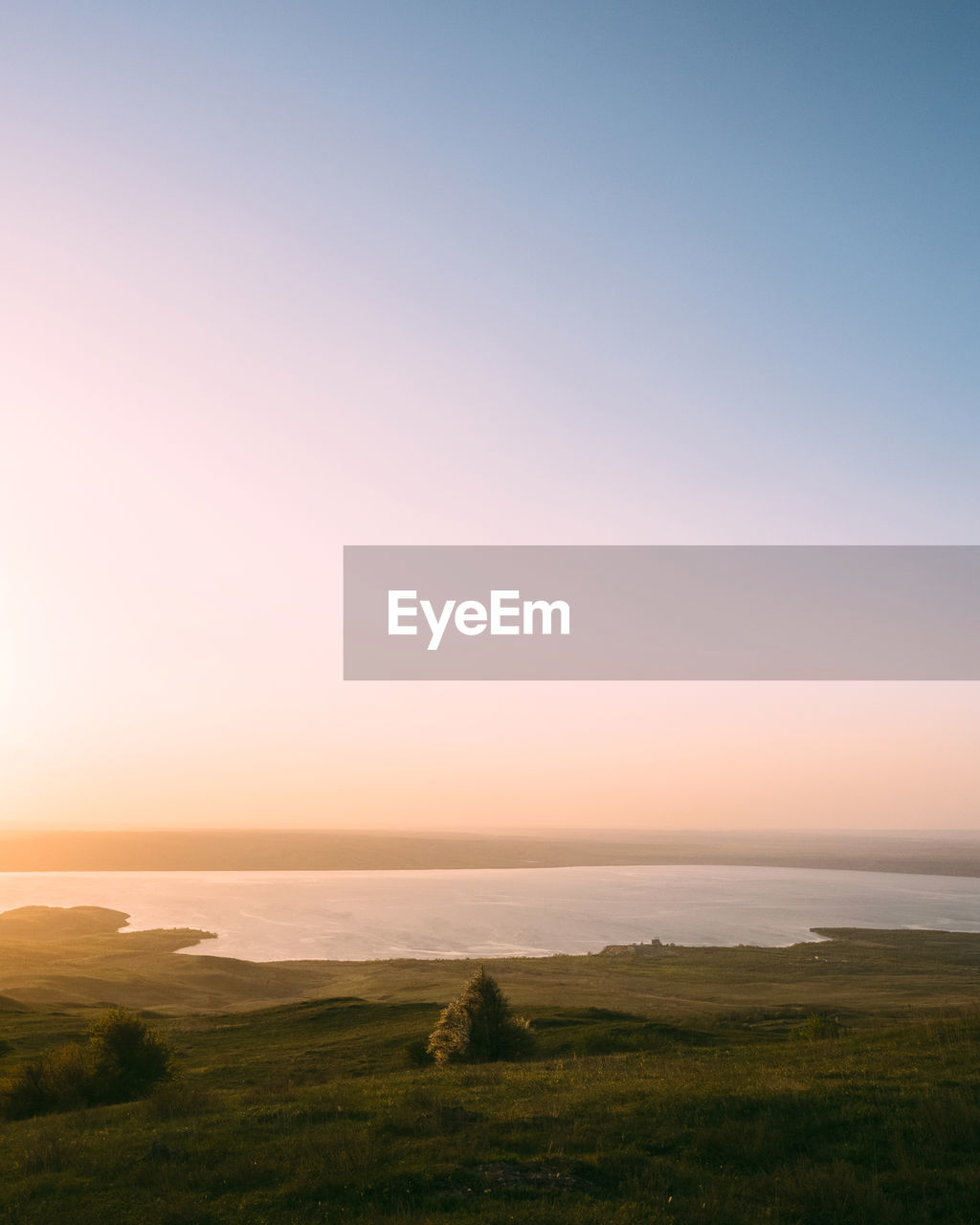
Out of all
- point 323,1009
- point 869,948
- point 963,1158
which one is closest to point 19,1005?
point 323,1009

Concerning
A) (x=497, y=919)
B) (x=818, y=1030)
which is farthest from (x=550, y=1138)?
(x=497, y=919)

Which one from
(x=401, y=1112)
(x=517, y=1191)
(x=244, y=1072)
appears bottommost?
(x=244, y=1072)

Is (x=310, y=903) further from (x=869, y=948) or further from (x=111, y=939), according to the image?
(x=869, y=948)

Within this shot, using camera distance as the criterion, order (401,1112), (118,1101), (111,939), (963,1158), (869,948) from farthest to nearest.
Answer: (111,939) < (869,948) < (118,1101) < (401,1112) < (963,1158)

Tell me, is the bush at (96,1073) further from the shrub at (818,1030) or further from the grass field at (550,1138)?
the shrub at (818,1030)

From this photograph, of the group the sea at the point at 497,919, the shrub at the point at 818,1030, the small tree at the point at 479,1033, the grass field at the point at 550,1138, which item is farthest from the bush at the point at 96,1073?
the sea at the point at 497,919

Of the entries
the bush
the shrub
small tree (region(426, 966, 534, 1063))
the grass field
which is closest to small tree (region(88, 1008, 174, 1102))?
the bush

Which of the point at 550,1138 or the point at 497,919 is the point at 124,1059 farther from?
the point at 497,919
